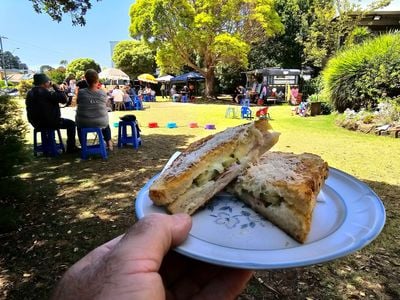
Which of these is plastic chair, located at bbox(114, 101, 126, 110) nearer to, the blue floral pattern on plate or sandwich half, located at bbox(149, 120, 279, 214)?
sandwich half, located at bbox(149, 120, 279, 214)

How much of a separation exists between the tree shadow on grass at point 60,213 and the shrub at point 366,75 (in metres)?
10.6

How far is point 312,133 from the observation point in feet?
37.5

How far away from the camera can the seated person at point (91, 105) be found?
7.34 m

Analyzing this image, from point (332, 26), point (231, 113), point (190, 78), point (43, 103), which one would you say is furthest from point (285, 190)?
point (190, 78)

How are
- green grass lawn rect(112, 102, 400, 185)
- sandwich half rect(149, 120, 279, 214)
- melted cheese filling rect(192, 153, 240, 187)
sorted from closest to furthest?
sandwich half rect(149, 120, 279, 214), melted cheese filling rect(192, 153, 240, 187), green grass lawn rect(112, 102, 400, 185)

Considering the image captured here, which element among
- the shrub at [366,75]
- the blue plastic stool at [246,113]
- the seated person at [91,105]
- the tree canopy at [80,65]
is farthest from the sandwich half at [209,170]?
the tree canopy at [80,65]

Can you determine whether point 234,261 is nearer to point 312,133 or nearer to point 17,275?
point 17,275

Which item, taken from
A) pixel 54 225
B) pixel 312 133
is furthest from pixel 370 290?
pixel 312 133

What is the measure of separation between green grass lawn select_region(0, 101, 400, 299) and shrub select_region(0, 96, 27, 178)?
0.26 metres

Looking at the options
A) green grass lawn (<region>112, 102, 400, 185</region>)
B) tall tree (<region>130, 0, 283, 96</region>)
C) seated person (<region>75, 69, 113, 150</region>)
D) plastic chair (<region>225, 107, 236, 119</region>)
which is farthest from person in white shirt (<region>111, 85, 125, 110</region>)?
seated person (<region>75, 69, 113, 150</region>)

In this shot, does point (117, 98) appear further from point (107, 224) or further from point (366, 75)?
point (107, 224)

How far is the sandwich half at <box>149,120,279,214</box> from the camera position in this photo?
5.37 feet

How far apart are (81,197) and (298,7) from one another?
113ft

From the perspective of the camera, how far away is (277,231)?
1.46 metres
